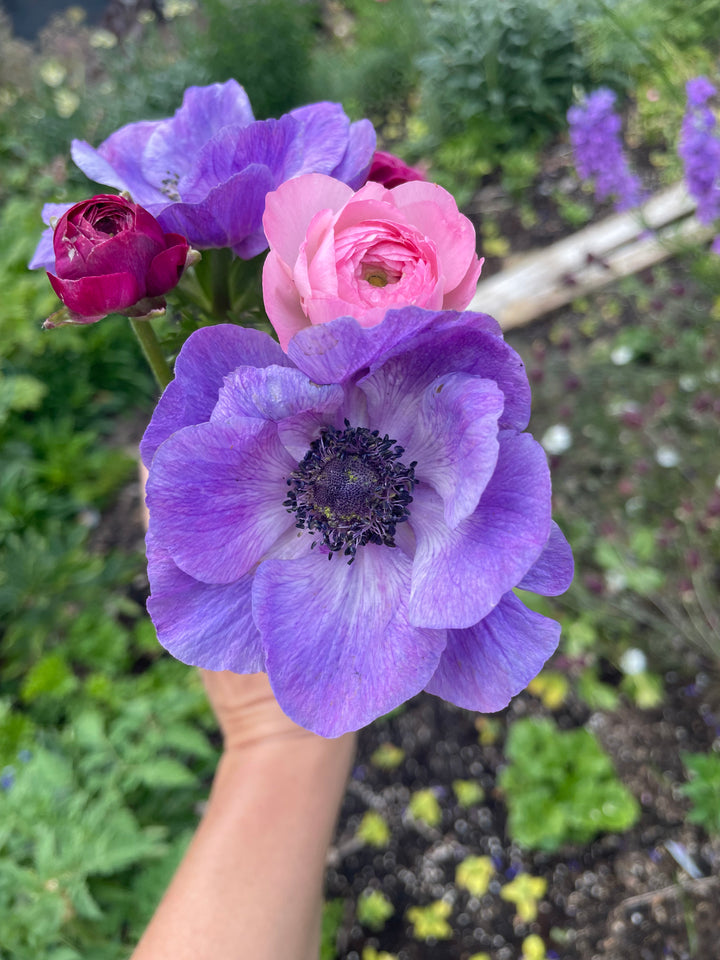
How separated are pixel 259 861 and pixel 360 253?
1099 mm

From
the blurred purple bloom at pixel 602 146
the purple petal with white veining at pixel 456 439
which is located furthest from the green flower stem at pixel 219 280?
the blurred purple bloom at pixel 602 146

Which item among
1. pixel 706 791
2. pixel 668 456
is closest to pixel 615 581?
pixel 668 456

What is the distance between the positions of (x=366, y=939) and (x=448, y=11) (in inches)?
184

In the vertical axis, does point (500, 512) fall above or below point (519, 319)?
above

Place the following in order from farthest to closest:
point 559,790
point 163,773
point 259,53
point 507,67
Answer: point 259,53, point 507,67, point 559,790, point 163,773

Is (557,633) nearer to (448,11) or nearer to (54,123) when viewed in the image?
(448,11)

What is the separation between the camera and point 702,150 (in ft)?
6.29

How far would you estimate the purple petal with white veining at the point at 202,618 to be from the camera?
2.34 ft

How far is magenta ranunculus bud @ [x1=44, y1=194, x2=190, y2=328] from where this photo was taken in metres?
0.67

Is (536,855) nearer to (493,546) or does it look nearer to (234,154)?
(493,546)

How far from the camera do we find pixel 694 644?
2.07 metres

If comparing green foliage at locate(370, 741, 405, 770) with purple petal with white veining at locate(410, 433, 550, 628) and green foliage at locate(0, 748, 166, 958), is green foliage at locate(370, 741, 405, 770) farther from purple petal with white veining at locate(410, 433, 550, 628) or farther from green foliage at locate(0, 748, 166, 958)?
purple petal with white veining at locate(410, 433, 550, 628)

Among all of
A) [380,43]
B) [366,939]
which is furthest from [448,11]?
[366,939]

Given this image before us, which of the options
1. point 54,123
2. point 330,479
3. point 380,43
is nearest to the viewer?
point 330,479
